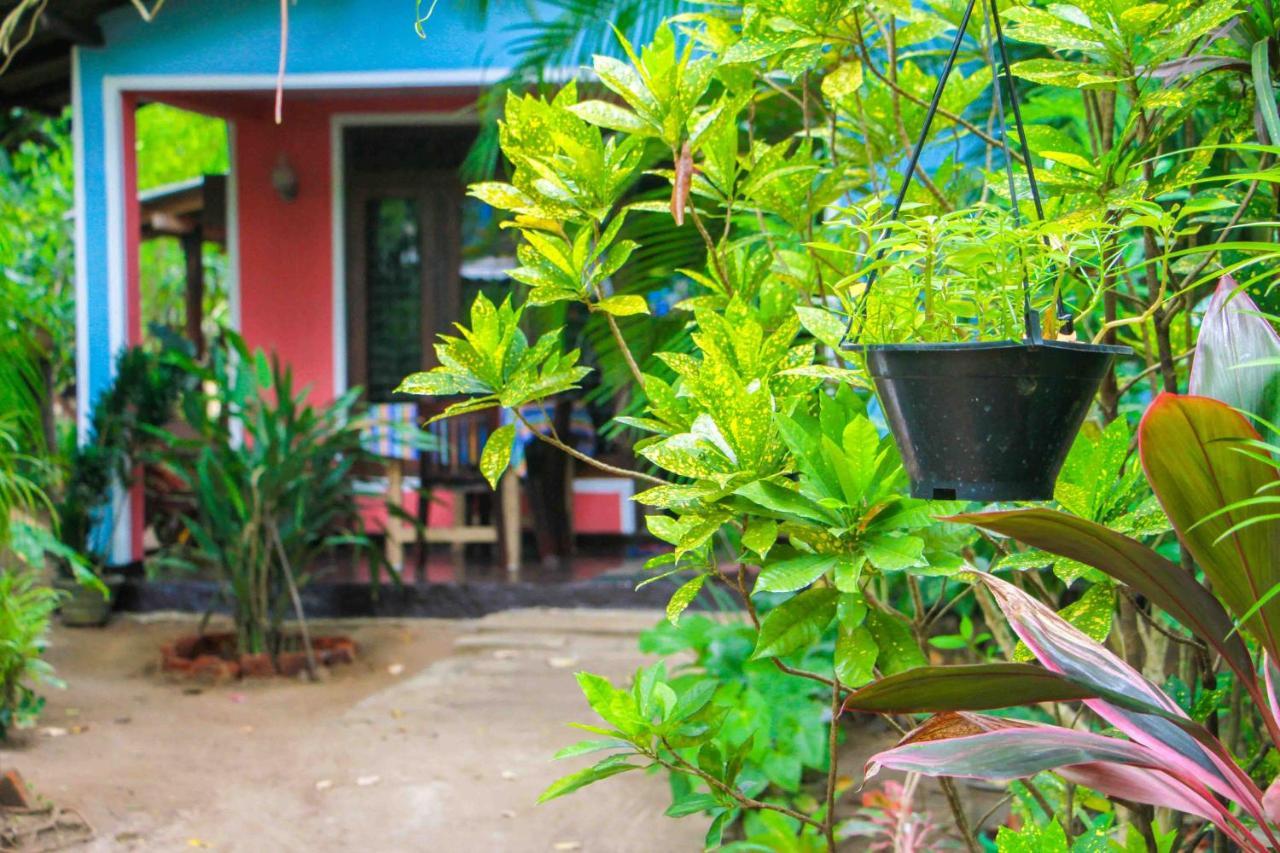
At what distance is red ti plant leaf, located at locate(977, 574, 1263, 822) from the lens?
1.46 meters

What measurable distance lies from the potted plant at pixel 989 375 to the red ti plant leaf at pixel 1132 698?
0.43 ft

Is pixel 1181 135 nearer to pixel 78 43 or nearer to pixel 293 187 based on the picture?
pixel 78 43

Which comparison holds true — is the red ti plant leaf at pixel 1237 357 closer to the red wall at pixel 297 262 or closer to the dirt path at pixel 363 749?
the dirt path at pixel 363 749

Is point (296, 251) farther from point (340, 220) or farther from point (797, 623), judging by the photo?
point (797, 623)

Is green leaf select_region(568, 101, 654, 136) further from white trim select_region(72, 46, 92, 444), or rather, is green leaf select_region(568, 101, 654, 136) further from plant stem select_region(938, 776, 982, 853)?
white trim select_region(72, 46, 92, 444)

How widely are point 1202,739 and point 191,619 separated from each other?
22.7ft

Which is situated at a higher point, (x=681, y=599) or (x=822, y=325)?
(x=822, y=325)

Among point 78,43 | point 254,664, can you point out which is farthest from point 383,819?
point 78,43

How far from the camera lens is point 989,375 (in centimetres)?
141

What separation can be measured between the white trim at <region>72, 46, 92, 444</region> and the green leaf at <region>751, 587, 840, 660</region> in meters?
6.60

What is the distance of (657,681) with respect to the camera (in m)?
2.02

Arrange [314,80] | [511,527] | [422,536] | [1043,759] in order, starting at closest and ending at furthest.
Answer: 1. [1043,759]
2. [314,80]
3. [422,536]
4. [511,527]

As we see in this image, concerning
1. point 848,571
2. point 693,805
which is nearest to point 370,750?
point 693,805

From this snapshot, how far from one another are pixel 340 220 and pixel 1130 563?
8150 mm
